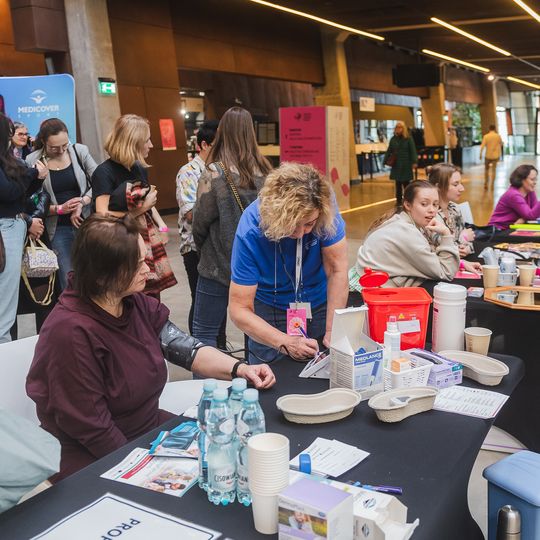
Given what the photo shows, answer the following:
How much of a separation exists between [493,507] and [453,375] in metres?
0.38

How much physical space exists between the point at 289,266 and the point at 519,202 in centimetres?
373

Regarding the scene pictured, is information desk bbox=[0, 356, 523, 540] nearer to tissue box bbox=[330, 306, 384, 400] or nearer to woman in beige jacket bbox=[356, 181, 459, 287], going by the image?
tissue box bbox=[330, 306, 384, 400]

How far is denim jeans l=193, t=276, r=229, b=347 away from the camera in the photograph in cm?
326

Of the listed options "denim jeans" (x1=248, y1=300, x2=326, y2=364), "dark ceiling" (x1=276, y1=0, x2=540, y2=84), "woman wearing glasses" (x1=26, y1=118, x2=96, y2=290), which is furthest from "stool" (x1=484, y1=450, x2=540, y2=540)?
"dark ceiling" (x1=276, y1=0, x2=540, y2=84)

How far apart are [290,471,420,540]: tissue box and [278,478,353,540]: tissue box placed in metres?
0.03

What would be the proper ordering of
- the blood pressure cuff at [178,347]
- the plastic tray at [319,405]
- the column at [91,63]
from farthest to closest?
the column at [91,63]
the blood pressure cuff at [178,347]
the plastic tray at [319,405]

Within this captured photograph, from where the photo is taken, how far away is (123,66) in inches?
385

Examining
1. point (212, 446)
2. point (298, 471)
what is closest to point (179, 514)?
point (212, 446)

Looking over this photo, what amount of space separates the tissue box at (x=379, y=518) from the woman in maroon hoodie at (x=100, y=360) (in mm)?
684

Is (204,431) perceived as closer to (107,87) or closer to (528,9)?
(107,87)

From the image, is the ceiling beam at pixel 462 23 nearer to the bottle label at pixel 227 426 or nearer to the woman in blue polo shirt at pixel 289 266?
the woman in blue polo shirt at pixel 289 266

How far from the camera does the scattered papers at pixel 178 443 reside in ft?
4.99

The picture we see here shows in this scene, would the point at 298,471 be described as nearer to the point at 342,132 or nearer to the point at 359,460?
the point at 359,460

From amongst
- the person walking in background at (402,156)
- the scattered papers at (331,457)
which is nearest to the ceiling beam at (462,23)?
the person walking in background at (402,156)
